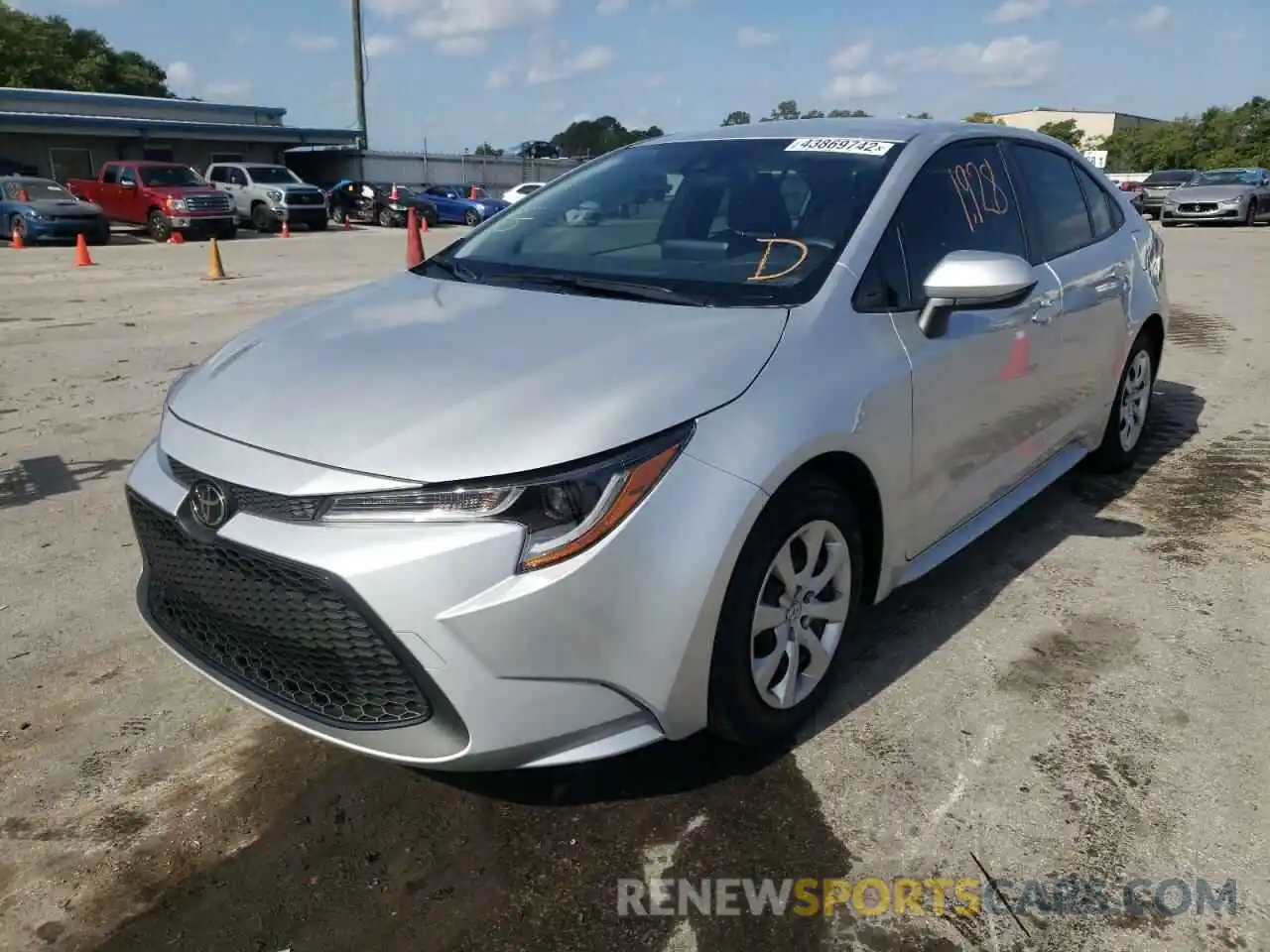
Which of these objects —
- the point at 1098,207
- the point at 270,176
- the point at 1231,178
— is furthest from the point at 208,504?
the point at 1231,178

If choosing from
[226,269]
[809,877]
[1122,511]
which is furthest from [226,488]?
[226,269]

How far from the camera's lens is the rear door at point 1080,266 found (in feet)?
12.8

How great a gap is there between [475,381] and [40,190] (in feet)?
76.4

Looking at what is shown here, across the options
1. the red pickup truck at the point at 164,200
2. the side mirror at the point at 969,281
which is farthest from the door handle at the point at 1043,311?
the red pickup truck at the point at 164,200

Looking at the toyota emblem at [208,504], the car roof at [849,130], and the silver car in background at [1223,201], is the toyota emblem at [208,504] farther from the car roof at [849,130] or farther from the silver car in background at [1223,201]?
the silver car in background at [1223,201]

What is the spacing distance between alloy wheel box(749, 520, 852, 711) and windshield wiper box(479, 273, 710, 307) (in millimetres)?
734

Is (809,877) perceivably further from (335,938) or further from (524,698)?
(335,938)

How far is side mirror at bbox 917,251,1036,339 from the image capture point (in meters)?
2.81

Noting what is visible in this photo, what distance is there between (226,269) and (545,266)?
1384 cm

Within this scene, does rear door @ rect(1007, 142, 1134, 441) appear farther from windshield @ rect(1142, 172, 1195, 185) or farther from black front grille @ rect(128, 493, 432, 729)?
windshield @ rect(1142, 172, 1195, 185)

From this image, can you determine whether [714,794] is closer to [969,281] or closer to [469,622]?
[469,622]

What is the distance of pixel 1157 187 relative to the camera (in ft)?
102

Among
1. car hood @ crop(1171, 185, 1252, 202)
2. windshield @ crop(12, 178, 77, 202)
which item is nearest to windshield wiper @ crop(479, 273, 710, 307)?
windshield @ crop(12, 178, 77, 202)

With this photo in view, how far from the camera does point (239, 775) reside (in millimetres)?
2633
